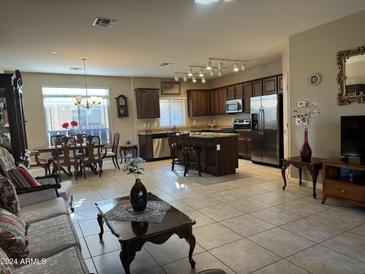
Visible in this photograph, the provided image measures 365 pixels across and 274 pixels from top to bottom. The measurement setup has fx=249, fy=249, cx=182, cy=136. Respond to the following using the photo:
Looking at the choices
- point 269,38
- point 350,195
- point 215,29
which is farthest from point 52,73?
point 350,195

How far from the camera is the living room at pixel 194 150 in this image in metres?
2.30

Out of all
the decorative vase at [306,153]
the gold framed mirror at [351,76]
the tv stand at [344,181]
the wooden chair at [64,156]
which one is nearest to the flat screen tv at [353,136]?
the tv stand at [344,181]

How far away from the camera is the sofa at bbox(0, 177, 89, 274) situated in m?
1.57

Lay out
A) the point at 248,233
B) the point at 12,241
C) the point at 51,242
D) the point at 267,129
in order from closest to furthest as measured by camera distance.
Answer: the point at 12,241, the point at 51,242, the point at 248,233, the point at 267,129

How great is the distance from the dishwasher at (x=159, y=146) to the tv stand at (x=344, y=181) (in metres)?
5.33

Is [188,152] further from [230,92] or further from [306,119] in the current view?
[230,92]

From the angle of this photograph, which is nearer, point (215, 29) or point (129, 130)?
point (215, 29)

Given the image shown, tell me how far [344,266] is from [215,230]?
51.4 inches

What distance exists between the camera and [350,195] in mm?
3332

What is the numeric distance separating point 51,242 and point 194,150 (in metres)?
4.13

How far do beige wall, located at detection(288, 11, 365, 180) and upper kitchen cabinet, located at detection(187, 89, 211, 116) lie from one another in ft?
15.0

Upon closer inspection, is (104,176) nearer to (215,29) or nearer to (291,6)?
(215,29)

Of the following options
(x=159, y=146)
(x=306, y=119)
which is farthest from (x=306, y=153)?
(x=159, y=146)

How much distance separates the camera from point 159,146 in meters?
8.21
